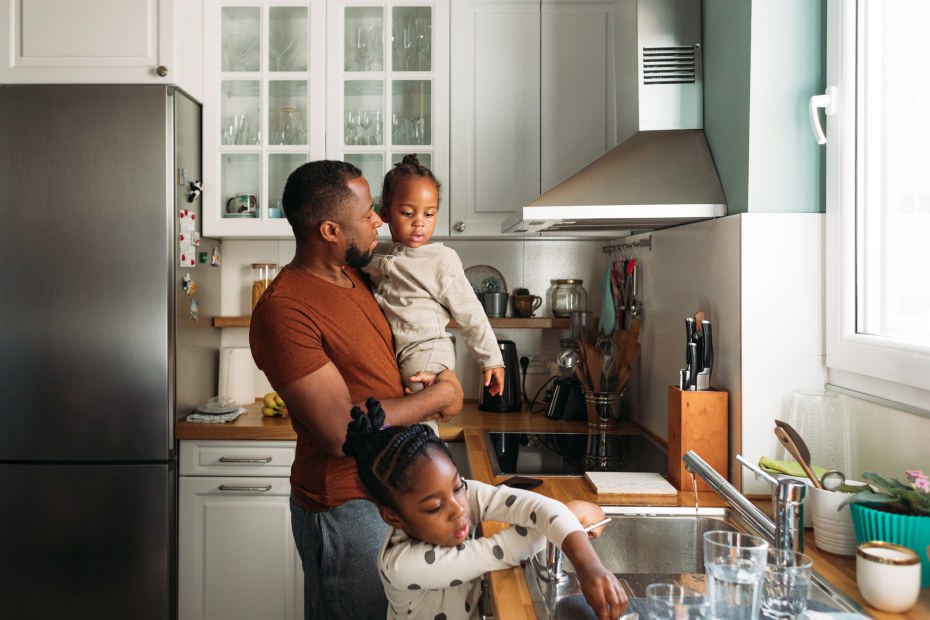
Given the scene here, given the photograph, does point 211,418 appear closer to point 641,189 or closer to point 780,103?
point 641,189

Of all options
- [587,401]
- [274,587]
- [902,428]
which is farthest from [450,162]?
[902,428]

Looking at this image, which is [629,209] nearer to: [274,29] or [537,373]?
[537,373]

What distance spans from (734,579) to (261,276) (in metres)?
2.44

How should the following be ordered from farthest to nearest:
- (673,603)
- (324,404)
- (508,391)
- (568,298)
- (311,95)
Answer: (568,298)
(508,391)
(311,95)
(324,404)
(673,603)

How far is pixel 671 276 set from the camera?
7.61 ft

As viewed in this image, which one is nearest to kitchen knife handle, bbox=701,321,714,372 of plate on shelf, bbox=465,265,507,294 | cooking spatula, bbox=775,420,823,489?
cooking spatula, bbox=775,420,823,489

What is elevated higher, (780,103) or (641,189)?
(780,103)

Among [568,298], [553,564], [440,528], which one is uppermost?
[568,298]

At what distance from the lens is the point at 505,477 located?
1968mm

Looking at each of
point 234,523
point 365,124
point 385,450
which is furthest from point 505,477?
point 365,124

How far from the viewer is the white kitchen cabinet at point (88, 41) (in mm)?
2629

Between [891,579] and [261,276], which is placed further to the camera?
[261,276]

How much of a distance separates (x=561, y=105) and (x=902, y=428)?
1.75 m

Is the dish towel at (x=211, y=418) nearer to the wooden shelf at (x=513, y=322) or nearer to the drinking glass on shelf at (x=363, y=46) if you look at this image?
the wooden shelf at (x=513, y=322)
